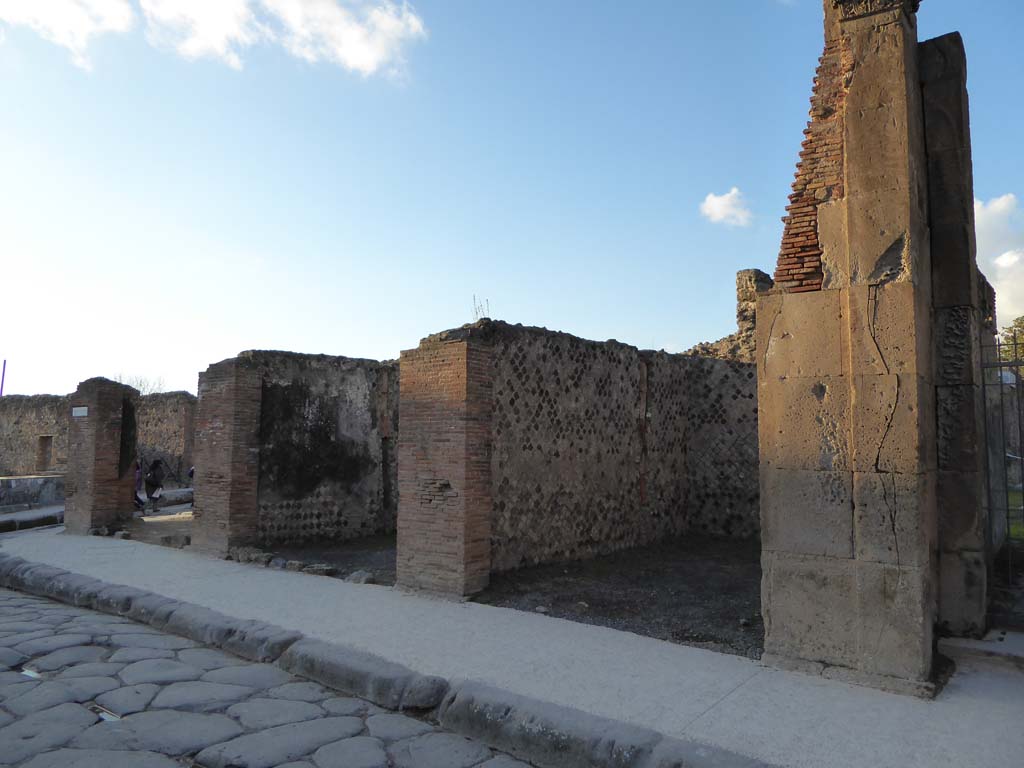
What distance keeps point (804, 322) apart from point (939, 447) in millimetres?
1244

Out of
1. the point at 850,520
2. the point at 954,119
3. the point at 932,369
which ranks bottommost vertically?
the point at 850,520

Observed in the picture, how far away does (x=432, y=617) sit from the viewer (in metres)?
5.40

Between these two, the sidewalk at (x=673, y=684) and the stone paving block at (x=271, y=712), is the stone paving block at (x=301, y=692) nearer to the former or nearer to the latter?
the stone paving block at (x=271, y=712)

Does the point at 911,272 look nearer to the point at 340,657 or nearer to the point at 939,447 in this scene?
the point at 939,447

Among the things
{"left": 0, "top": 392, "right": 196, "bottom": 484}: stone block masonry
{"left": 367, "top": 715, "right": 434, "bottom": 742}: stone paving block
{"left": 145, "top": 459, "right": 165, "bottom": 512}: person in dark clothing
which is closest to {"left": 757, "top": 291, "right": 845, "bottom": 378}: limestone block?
{"left": 367, "top": 715, "right": 434, "bottom": 742}: stone paving block

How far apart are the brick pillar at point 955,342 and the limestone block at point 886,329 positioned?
58 centimetres

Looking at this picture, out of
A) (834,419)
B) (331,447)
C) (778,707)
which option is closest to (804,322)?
(834,419)

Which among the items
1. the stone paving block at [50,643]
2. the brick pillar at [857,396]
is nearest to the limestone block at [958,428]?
the brick pillar at [857,396]

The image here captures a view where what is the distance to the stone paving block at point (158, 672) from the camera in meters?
4.27

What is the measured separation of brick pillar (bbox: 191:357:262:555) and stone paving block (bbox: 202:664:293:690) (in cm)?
417

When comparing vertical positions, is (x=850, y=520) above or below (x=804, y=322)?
below

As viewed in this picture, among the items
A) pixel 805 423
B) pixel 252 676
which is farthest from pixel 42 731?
pixel 805 423

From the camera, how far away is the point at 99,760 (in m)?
3.14

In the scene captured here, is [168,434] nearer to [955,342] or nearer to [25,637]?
[25,637]
